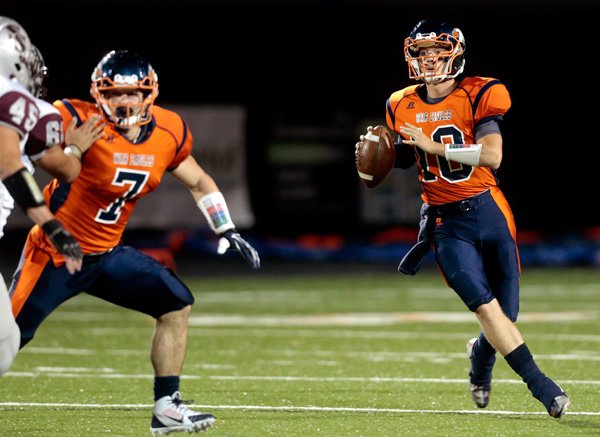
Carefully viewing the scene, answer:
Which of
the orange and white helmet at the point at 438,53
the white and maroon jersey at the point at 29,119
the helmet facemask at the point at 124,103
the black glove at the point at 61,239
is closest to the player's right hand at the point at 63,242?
the black glove at the point at 61,239

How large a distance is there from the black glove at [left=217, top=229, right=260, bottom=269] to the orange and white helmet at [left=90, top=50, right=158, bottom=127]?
56 centimetres

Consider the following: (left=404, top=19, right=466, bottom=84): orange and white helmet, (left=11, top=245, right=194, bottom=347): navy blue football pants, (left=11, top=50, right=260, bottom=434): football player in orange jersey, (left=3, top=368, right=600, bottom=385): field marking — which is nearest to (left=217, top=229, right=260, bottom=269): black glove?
(left=11, top=50, right=260, bottom=434): football player in orange jersey

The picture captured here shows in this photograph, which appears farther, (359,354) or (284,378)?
(359,354)

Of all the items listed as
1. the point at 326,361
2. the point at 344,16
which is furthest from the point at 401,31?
the point at 326,361

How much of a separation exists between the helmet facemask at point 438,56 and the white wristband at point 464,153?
0.40 meters

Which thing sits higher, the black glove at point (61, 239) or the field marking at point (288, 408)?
the black glove at point (61, 239)

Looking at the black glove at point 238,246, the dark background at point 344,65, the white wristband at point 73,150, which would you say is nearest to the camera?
the white wristband at point 73,150

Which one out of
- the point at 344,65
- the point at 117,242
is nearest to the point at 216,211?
the point at 117,242

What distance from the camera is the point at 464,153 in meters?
5.47

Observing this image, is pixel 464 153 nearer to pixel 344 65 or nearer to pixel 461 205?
pixel 461 205

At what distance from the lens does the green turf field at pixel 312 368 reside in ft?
17.8

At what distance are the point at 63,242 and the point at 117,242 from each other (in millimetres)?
614

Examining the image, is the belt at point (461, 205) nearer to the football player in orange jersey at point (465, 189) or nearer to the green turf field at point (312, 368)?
the football player in orange jersey at point (465, 189)

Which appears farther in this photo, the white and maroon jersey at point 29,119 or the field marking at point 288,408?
the field marking at point 288,408
